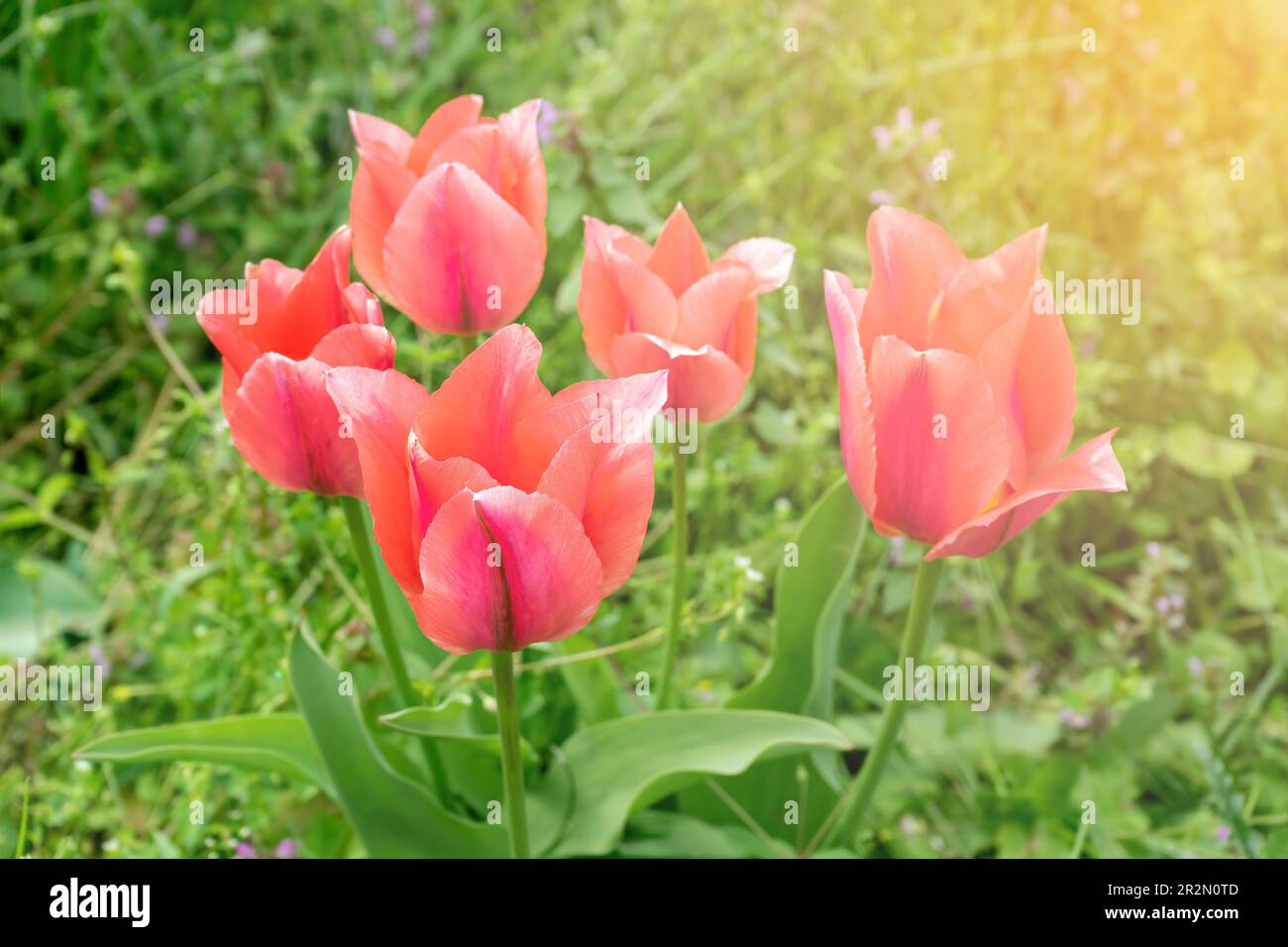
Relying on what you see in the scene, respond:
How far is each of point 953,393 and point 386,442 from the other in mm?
316

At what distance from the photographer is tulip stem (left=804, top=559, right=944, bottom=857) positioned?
796 mm

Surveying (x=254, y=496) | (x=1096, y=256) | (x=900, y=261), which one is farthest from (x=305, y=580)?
(x=1096, y=256)

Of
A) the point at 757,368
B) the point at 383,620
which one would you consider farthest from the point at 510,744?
the point at 757,368

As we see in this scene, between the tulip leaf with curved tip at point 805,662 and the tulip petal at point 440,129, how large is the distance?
390 mm

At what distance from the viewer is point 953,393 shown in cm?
67

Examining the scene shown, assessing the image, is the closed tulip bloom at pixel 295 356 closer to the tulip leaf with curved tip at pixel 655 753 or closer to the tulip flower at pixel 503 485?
the tulip flower at pixel 503 485

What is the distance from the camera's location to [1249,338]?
180cm

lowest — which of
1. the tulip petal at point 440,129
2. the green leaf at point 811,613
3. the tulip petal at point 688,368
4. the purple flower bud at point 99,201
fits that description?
the green leaf at point 811,613

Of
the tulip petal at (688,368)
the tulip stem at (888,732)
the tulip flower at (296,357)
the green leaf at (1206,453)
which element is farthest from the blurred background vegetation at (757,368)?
the tulip flower at (296,357)

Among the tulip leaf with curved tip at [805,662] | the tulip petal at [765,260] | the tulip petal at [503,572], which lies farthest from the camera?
the tulip leaf with curved tip at [805,662]

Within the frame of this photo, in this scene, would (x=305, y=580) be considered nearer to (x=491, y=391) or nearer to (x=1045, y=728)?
(x=491, y=391)

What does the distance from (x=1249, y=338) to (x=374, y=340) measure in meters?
1.57

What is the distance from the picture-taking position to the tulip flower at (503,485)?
590mm

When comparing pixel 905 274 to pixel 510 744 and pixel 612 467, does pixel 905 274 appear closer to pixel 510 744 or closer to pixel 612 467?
pixel 612 467
